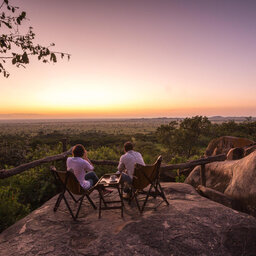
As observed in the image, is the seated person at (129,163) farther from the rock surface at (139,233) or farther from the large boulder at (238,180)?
the large boulder at (238,180)

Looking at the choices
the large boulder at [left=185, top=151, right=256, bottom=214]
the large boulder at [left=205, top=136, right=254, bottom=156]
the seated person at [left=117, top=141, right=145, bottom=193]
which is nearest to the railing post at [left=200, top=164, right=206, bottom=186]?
the large boulder at [left=185, top=151, right=256, bottom=214]

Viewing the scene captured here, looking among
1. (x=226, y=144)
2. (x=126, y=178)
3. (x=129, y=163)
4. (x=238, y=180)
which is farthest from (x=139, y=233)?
(x=226, y=144)

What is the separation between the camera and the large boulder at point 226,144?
1008 cm

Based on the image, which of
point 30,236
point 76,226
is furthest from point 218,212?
point 30,236

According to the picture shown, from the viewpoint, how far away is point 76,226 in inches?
157

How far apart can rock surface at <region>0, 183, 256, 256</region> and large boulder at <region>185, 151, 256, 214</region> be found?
74 cm

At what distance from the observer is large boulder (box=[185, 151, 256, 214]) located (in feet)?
15.5

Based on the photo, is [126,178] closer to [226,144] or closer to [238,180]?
[238,180]

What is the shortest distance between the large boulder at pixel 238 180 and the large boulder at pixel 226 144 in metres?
3.82

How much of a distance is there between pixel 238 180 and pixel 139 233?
10.1ft

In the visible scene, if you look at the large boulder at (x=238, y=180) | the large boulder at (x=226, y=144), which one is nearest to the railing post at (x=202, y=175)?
the large boulder at (x=238, y=180)

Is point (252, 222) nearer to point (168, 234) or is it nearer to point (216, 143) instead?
point (168, 234)

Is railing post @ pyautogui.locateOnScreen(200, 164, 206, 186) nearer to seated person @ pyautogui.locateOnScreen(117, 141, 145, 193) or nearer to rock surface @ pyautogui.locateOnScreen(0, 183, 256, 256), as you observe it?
rock surface @ pyautogui.locateOnScreen(0, 183, 256, 256)

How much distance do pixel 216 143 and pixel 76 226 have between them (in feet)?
29.5
